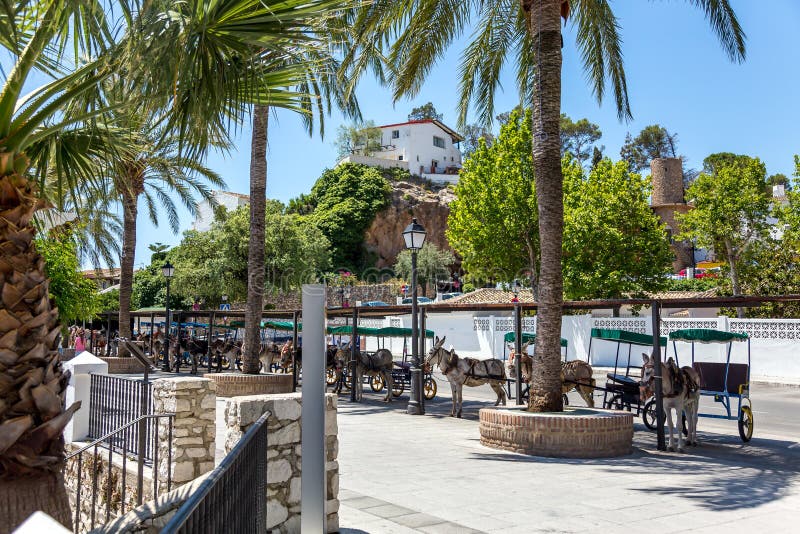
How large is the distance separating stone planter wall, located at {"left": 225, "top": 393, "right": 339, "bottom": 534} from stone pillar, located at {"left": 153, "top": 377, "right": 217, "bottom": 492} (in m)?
2.48

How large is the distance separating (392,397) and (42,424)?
1632 cm

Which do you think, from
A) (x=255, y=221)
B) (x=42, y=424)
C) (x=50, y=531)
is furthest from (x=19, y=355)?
(x=255, y=221)

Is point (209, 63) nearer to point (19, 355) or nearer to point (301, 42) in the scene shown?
point (301, 42)

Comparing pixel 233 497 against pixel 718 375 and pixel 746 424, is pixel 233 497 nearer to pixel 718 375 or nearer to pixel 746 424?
pixel 718 375

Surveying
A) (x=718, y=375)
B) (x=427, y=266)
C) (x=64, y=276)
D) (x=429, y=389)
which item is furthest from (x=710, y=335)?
(x=427, y=266)

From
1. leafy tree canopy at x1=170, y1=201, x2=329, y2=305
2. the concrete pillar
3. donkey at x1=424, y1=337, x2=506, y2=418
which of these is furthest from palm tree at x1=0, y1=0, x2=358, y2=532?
leafy tree canopy at x1=170, y1=201, x2=329, y2=305

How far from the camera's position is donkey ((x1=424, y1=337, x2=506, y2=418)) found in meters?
17.2

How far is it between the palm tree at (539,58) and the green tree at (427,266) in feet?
194

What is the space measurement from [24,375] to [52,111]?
7.37 feet

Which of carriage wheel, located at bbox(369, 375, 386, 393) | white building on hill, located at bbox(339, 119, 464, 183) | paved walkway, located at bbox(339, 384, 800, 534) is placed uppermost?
white building on hill, located at bbox(339, 119, 464, 183)

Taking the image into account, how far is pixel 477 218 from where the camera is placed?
133ft

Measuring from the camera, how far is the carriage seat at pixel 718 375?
512 inches

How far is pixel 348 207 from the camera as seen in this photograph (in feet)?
259

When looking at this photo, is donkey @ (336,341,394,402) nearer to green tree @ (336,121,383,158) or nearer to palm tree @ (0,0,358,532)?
palm tree @ (0,0,358,532)
